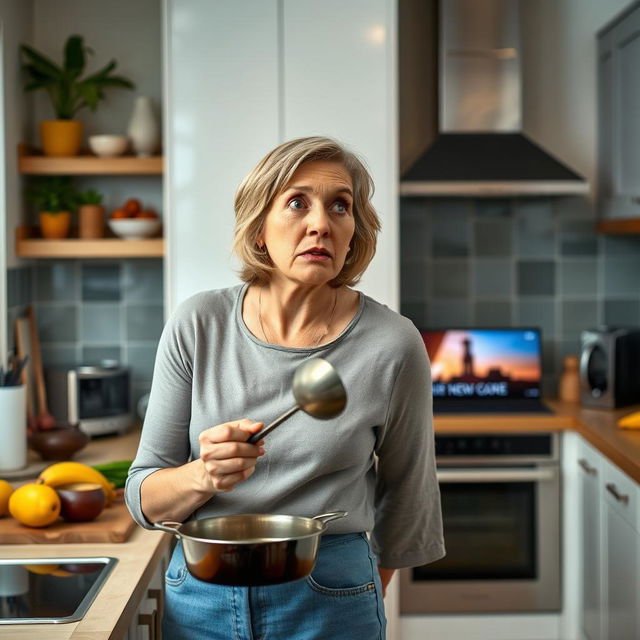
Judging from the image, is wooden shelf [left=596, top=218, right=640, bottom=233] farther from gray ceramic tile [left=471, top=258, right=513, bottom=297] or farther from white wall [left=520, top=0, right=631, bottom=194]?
gray ceramic tile [left=471, top=258, right=513, bottom=297]

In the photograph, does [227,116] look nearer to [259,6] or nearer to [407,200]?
[259,6]

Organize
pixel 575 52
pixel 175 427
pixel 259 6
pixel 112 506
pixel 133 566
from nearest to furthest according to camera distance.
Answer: pixel 175 427 < pixel 133 566 < pixel 112 506 < pixel 259 6 < pixel 575 52

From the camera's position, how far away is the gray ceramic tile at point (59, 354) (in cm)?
358

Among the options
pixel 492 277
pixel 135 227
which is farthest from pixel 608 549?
pixel 135 227

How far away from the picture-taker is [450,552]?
3.27m

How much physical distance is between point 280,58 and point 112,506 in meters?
1.59

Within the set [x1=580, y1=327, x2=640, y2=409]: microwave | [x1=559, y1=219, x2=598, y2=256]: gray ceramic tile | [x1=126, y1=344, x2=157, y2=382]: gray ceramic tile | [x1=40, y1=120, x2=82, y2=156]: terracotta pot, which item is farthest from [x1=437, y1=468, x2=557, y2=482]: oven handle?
[x1=40, y1=120, x2=82, y2=156]: terracotta pot

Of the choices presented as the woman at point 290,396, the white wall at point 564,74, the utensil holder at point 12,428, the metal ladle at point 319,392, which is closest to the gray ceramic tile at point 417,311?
the white wall at point 564,74

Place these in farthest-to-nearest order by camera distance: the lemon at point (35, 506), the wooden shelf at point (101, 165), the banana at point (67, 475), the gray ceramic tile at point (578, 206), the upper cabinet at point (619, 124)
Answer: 1. the gray ceramic tile at point (578, 206)
2. the wooden shelf at point (101, 165)
3. the upper cabinet at point (619, 124)
4. the banana at point (67, 475)
5. the lemon at point (35, 506)

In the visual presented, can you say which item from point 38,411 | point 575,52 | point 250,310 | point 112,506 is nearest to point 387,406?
point 250,310

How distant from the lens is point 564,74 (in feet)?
12.0

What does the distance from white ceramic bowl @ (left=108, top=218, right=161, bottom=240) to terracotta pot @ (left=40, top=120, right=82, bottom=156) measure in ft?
0.96

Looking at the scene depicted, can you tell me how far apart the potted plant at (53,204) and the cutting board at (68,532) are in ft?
4.91

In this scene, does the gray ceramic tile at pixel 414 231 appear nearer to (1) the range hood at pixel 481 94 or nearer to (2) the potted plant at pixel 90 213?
(1) the range hood at pixel 481 94
